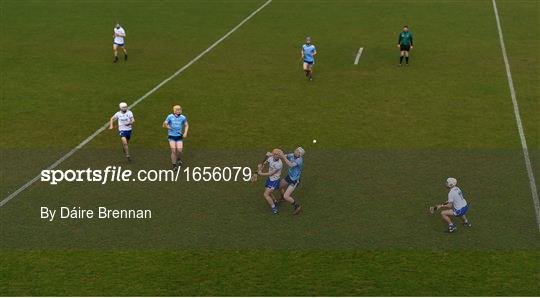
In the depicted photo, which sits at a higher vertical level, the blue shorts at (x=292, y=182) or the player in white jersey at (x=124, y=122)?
the player in white jersey at (x=124, y=122)

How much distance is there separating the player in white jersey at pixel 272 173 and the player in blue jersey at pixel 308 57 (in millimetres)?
11784

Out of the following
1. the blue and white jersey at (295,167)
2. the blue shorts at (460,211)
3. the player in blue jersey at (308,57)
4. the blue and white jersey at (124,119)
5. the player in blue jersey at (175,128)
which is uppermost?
the player in blue jersey at (308,57)

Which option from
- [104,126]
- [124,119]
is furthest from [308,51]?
[124,119]

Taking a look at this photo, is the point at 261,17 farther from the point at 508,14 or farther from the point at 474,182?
the point at 474,182

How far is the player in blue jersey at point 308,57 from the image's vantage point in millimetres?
27312

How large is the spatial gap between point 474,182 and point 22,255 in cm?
1125

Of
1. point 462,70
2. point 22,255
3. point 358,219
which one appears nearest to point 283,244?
point 358,219

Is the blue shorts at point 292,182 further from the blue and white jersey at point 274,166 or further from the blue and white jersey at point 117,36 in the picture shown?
the blue and white jersey at point 117,36

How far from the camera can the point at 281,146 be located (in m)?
20.9

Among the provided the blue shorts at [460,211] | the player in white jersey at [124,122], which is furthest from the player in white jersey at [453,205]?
the player in white jersey at [124,122]

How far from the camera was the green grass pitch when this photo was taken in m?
13.7

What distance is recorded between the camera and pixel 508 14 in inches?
1651

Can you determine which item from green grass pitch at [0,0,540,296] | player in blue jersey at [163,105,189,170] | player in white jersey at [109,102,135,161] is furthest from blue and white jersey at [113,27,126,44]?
player in blue jersey at [163,105,189,170]

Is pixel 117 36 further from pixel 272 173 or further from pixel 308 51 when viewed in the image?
pixel 272 173
